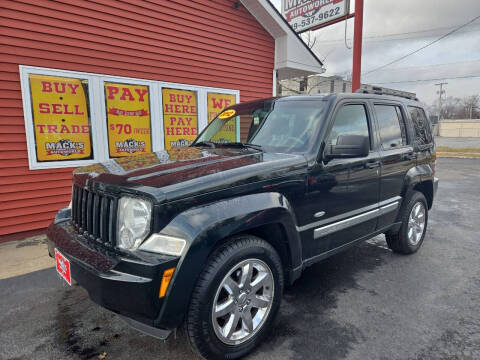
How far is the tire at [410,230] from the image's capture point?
3861 mm

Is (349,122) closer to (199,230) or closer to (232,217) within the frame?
(232,217)

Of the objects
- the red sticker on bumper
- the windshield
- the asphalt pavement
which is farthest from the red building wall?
the asphalt pavement

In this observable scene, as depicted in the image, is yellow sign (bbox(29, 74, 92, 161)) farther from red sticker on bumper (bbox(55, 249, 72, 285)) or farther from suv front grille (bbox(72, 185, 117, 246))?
red sticker on bumper (bbox(55, 249, 72, 285))

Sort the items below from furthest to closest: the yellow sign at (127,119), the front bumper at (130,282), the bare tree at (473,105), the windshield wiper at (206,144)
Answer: the bare tree at (473,105) < the yellow sign at (127,119) < the windshield wiper at (206,144) < the front bumper at (130,282)

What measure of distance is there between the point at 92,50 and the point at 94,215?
4299mm

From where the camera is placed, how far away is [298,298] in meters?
3.04

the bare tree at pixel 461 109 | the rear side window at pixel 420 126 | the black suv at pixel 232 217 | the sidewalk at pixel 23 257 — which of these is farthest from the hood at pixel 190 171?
the bare tree at pixel 461 109

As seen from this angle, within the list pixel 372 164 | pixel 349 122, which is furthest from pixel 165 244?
pixel 372 164

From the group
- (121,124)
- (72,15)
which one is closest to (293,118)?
(121,124)

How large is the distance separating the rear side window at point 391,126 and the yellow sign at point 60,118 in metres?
4.62

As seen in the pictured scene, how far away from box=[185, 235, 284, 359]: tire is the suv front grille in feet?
2.21

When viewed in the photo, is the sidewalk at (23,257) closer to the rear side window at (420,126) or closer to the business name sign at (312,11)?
the rear side window at (420,126)

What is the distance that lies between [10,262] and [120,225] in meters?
3.10

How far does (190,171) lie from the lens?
216cm
